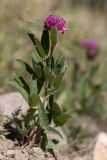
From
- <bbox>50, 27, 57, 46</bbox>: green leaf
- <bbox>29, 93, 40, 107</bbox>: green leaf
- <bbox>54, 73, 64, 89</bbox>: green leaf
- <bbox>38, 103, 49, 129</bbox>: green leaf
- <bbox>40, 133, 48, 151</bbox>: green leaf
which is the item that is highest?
<bbox>50, 27, 57, 46</bbox>: green leaf

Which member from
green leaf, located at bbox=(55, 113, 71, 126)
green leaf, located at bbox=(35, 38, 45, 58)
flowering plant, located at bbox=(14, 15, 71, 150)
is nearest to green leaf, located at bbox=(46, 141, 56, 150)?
flowering plant, located at bbox=(14, 15, 71, 150)

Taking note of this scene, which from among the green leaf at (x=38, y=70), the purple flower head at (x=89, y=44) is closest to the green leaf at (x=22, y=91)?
the green leaf at (x=38, y=70)

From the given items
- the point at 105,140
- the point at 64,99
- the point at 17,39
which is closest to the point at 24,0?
the point at 17,39

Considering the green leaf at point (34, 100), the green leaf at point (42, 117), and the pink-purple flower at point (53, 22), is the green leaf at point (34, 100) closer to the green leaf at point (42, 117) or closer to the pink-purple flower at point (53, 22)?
the green leaf at point (42, 117)

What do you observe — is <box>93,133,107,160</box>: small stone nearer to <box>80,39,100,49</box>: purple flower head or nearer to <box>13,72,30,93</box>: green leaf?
<box>13,72,30,93</box>: green leaf

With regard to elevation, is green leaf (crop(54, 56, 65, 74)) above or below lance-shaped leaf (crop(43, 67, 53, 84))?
above

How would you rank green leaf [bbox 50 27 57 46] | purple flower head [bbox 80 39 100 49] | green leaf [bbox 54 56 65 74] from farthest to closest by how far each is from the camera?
purple flower head [bbox 80 39 100 49] < green leaf [bbox 54 56 65 74] < green leaf [bbox 50 27 57 46]

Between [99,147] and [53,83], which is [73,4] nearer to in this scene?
[99,147]
